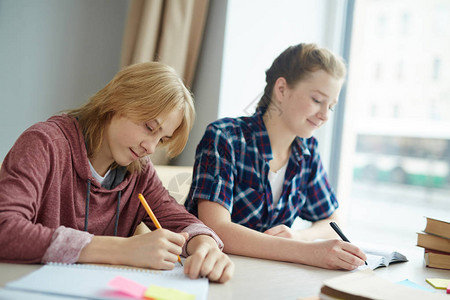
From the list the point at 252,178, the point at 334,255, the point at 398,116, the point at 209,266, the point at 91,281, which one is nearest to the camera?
the point at 91,281

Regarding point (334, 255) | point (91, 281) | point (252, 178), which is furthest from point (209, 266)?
point (252, 178)

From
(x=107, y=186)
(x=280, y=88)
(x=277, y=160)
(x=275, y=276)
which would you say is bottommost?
(x=275, y=276)

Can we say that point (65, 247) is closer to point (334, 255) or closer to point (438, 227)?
point (334, 255)

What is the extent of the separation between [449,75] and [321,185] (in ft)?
3.11

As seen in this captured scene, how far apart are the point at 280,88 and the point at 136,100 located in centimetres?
58

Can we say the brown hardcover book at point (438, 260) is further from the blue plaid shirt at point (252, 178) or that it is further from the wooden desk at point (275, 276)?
the blue plaid shirt at point (252, 178)

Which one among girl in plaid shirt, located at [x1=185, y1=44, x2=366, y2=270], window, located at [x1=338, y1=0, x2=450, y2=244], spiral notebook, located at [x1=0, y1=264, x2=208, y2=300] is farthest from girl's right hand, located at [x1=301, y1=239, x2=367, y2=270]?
window, located at [x1=338, y1=0, x2=450, y2=244]

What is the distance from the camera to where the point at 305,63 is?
4.74 ft

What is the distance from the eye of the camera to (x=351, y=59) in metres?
2.29

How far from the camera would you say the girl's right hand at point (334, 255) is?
3.42 feet

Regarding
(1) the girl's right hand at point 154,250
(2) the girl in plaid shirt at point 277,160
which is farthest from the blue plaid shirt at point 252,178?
(1) the girl's right hand at point 154,250

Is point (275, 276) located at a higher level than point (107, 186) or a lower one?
lower

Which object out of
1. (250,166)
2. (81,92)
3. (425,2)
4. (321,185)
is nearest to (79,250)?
(250,166)

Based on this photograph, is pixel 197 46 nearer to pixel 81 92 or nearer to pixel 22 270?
pixel 81 92
